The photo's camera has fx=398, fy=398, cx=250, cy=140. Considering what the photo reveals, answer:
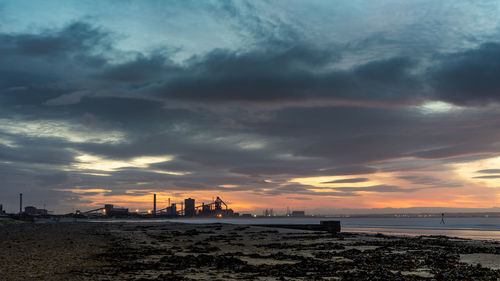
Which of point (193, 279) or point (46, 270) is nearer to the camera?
point (193, 279)

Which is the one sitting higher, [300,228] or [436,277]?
[436,277]

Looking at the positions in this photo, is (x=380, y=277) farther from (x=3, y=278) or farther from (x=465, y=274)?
(x=3, y=278)

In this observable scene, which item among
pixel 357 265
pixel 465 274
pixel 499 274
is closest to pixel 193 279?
pixel 357 265

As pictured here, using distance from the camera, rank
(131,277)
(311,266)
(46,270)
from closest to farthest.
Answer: (131,277), (46,270), (311,266)

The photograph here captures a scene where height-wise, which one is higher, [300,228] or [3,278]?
[3,278]

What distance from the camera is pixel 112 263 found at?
22.7 meters

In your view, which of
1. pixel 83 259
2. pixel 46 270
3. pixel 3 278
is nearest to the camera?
pixel 3 278

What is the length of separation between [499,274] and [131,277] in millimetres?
16656

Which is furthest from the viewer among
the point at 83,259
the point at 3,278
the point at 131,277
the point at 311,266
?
the point at 83,259

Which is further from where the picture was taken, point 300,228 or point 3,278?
point 300,228

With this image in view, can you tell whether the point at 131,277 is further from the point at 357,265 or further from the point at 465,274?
the point at 465,274

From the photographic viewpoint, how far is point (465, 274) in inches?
711

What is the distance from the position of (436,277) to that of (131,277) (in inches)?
533

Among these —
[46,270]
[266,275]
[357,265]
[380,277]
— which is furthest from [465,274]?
[46,270]
